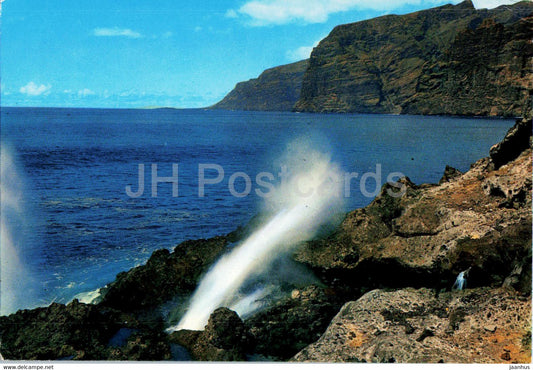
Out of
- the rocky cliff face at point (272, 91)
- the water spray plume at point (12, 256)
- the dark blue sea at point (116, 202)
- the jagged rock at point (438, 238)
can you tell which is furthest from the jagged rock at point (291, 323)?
the rocky cliff face at point (272, 91)

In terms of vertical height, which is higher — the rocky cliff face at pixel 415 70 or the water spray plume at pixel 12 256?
the rocky cliff face at pixel 415 70

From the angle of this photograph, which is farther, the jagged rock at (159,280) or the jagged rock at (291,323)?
the jagged rock at (159,280)

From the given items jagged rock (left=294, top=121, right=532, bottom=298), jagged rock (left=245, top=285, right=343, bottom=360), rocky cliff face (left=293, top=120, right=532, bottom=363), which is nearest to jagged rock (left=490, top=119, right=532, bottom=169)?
rocky cliff face (left=293, top=120, right=532, bottom=363)

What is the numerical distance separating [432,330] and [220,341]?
135 inches

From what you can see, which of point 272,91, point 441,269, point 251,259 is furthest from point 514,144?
point 272,91

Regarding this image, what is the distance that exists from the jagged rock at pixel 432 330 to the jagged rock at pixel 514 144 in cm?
373

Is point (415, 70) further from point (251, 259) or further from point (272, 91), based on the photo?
point (251, 259)

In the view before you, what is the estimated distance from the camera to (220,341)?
7707mm

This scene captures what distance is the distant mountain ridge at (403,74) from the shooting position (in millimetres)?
62794

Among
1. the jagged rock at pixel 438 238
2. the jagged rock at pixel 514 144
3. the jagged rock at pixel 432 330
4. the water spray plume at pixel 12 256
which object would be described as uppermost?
the jagged rock at pixel 514 144

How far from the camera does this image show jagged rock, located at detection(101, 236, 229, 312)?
1020cm

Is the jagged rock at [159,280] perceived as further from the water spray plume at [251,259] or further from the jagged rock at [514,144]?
the jagged rock at [514,144]

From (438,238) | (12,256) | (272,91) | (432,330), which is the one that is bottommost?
(12,256)

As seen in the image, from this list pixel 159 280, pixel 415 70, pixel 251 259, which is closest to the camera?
pixel 159 280
